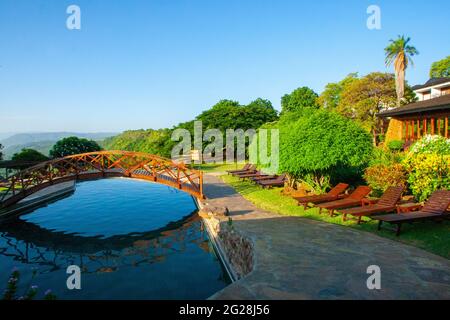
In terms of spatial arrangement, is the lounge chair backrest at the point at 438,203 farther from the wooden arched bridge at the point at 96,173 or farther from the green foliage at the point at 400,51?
the green foliage at the point at 400,51

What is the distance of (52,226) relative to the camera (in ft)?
49.1

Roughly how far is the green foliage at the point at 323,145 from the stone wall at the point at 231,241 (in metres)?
4.53

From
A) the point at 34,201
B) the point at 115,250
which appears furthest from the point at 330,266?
the point at 34,201

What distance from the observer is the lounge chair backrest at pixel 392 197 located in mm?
10906

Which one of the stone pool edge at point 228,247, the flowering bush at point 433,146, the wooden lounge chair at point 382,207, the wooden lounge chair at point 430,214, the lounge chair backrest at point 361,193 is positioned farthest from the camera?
the flowering bush at point 433,146

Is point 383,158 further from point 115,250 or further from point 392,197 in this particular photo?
point 115,250

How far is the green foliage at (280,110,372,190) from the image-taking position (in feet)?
45.4

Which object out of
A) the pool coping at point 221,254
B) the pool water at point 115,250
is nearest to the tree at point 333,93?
the pool water at point 115,250

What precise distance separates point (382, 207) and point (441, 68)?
59.5m

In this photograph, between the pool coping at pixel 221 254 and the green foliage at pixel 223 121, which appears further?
the green foliage at pixel 223 121

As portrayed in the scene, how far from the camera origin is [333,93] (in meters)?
45.8

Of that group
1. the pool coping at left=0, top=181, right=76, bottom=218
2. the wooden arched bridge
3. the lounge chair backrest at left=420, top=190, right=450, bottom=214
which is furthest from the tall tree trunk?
the pool coping at left=0, top=181, right=76, bottom=218

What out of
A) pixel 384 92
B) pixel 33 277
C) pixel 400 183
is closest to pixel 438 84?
pixel 384 92

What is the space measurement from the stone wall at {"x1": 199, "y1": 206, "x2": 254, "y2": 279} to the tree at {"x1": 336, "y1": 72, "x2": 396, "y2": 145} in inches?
1225
